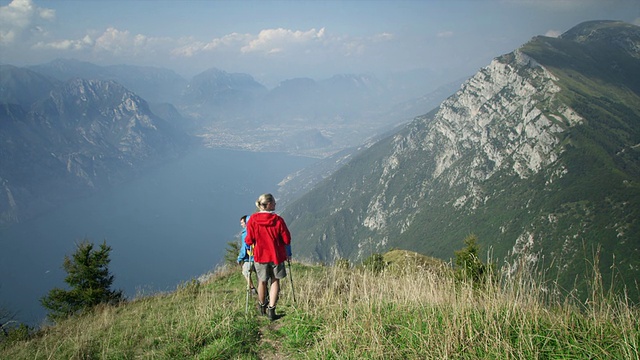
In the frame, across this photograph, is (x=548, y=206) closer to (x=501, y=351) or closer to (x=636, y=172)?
(x=636, y=172)

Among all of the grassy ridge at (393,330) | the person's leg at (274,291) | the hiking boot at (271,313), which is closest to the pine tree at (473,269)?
the grassy ridge at (393,330)

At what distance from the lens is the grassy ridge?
15.4ft

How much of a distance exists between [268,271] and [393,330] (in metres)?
3.76

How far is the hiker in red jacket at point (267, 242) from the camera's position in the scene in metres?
8.28

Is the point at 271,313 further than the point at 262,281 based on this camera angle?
No

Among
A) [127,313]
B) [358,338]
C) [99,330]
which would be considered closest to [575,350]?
[358,338]

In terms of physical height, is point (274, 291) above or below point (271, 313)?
above

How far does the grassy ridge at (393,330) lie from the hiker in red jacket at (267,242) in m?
0.62

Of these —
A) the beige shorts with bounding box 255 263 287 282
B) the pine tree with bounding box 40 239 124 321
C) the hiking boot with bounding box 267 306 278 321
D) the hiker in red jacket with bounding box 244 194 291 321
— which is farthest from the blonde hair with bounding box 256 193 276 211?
the pine tree with bounding box 40 239 124 321

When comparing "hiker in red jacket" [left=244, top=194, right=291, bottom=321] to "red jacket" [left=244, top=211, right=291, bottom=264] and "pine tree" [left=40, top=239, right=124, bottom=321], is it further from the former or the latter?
"pine tree" [left=40, top=239, right=124, bottom=321]

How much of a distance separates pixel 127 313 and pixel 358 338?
28.9ft

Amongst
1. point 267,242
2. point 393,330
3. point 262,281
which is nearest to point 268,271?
point 262,281

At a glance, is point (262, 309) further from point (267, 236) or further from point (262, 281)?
point (267, 236)

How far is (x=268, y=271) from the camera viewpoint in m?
8.52
